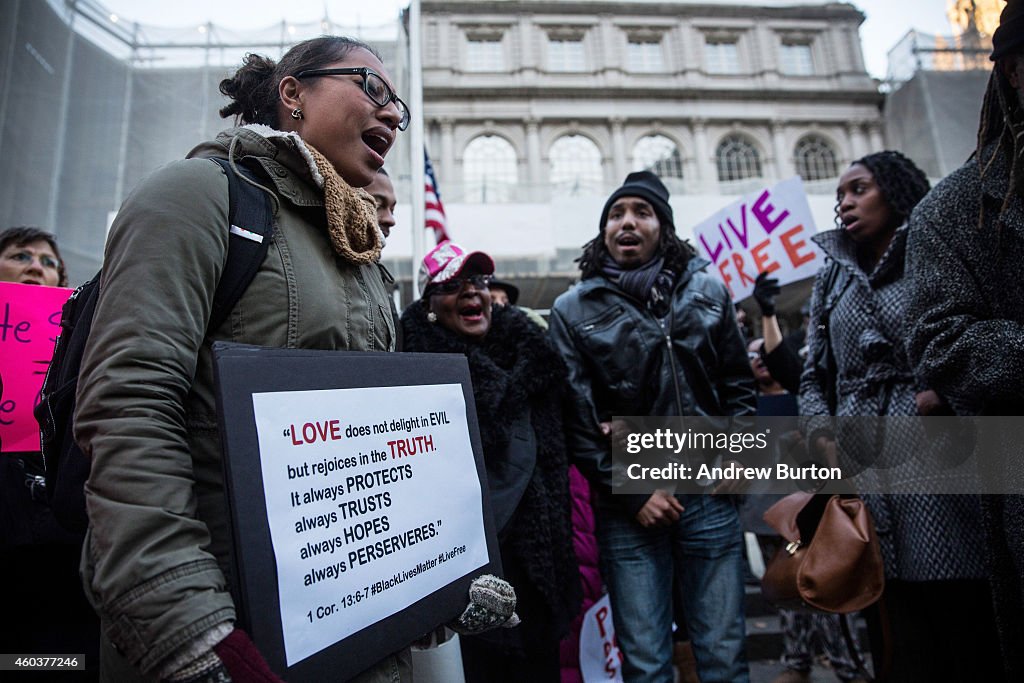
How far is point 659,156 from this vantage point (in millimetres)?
24531

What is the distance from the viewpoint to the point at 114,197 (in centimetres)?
712

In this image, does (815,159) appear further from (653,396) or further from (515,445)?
(515,445)

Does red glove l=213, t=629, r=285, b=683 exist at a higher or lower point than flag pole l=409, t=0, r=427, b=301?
lower

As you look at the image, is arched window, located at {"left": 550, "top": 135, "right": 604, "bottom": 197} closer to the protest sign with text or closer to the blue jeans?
the blue jeans

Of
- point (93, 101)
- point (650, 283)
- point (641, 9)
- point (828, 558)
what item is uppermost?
point (641, 9)

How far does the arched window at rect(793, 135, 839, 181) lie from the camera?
82.5ft

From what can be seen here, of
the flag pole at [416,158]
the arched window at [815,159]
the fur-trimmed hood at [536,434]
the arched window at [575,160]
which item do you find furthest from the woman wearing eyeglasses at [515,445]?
the arched window at [815,159]

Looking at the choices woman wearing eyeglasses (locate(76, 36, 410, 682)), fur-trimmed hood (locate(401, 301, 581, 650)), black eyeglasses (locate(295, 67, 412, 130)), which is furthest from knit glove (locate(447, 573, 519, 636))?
black eyeglasses (locate(295, 67, 412, 130))

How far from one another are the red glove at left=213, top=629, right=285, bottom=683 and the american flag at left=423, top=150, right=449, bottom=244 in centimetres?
457

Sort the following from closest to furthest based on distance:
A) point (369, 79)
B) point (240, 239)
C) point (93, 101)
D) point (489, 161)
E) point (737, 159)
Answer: point (240, 239) → point (369, 79) → point (93, 101) → point (489, 161) → point (737, 159)

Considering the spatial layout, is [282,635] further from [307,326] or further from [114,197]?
[114,197]

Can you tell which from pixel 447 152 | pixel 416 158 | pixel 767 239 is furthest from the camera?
pixel 447 152

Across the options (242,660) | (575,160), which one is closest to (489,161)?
(575,160)

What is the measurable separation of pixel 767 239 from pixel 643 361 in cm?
303
